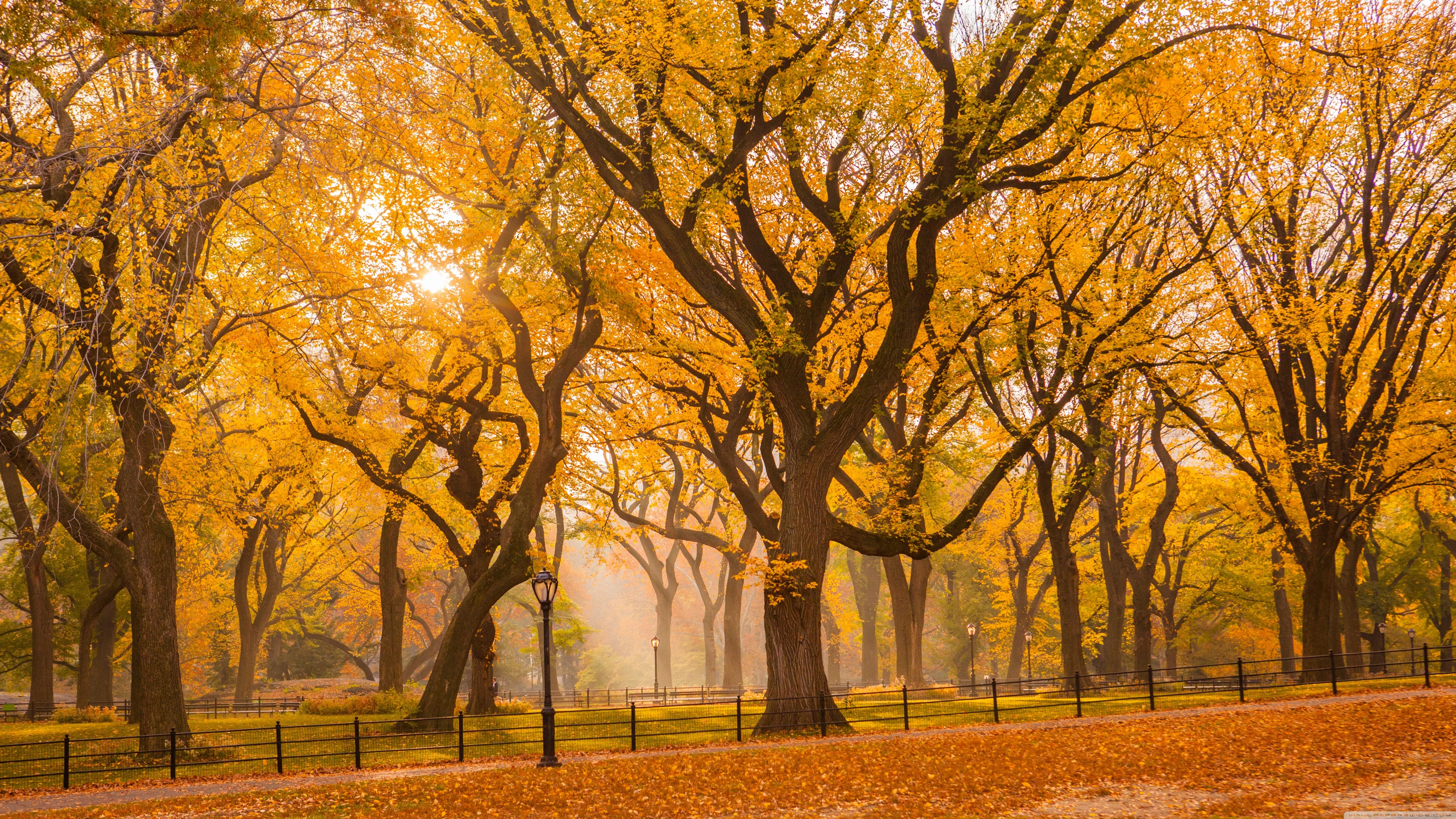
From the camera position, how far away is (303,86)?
31.7ft

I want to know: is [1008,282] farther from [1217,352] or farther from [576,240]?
[576,240]

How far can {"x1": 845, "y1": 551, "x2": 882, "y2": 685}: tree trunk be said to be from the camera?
47656 millimetres

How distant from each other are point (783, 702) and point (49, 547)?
27815 mm

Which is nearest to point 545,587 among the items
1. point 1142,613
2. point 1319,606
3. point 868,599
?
point 1319,606

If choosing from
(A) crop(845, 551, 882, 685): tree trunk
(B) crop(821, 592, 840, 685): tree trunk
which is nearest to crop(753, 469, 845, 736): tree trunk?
(A) crop(845, 551, 882, 685): tree trunk

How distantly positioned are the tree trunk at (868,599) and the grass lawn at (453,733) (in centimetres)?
2123

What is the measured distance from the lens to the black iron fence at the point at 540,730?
14.6 meters

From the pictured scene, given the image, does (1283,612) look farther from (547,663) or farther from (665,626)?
(547,663)

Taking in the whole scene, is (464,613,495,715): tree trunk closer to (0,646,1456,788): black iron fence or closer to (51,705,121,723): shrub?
(0,646,1456,788): black iron fence

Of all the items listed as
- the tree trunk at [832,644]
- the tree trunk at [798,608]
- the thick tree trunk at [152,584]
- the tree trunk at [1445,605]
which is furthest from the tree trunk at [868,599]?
the thick tree trunk at [152,584]

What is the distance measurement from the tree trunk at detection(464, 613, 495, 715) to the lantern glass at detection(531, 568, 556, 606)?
940cm

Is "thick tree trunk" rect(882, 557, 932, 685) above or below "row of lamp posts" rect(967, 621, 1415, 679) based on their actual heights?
above

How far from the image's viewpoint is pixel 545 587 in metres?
14.9

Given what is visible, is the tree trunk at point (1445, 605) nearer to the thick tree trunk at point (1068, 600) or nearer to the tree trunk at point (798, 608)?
the thick tree trunk at point (1068, 600)
